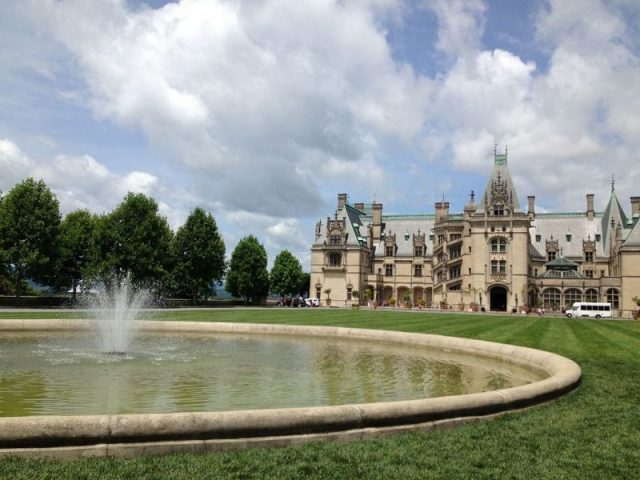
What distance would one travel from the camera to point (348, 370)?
705 inches

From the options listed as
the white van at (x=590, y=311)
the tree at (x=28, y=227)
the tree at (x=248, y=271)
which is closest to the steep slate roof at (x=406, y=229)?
the tree at (x=248, y=271)

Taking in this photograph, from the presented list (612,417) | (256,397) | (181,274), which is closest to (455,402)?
(612,417)

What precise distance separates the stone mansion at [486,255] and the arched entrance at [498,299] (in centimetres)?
15

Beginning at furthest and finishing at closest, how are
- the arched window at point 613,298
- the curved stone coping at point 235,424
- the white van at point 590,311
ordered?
the arched window at point 613,298
the white van at point 590,311
the curved stone coping at point 235,424

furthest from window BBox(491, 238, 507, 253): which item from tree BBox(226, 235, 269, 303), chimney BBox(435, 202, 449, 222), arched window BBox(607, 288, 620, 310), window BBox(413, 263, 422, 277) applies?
tree BBox(226, 235, 269, 303)

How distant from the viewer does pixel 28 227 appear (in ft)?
200

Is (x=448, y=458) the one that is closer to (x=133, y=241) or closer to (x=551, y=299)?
(x=133, y=241)

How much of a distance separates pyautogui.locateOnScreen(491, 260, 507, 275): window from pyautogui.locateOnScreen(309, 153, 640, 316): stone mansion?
0.15 m

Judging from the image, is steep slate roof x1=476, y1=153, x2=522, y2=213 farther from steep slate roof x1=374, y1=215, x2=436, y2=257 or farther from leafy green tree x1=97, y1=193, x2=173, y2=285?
leafy green tree x1=97, y1=193, x2=173, y2=285

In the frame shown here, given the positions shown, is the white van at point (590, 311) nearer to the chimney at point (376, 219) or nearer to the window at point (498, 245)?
the window at point (498, 245)

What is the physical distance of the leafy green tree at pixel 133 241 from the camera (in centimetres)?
6688

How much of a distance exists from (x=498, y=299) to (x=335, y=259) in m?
28.6

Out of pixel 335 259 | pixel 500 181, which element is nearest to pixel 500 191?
pixel 500 181

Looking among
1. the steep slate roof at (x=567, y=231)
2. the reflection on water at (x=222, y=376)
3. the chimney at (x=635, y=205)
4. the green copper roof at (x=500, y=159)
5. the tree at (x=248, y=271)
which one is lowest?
the reflection on water at (x=222, y=376)
